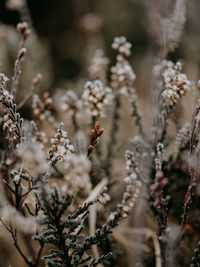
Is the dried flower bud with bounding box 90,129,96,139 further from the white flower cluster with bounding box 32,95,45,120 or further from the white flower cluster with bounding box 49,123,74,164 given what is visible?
the white flower cluster with bounding box 32,95,45,120

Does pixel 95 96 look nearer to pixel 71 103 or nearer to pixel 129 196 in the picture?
pixel 71 103

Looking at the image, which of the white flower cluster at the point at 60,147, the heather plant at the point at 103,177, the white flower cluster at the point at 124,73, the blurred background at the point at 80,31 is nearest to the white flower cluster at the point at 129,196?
the heather plant at the point at 103,177

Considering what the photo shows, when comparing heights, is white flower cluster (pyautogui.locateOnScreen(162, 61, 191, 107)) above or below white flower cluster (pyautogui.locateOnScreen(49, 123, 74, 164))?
above

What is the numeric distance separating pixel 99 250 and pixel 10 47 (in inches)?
39.4

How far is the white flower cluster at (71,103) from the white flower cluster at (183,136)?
0.84 ft

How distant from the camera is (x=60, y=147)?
18.0 inches

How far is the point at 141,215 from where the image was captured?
2.18 feet

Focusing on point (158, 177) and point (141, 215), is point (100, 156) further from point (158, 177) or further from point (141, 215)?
point (158, 177)

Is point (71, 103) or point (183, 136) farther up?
point (71, 103)

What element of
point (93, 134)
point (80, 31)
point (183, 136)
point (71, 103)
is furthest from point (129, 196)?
point (80, 31)

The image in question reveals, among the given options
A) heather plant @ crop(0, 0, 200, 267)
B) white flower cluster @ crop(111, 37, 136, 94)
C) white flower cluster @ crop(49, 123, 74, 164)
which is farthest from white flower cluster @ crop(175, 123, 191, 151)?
white flower cluster @ crop(49, 123, 74, 164)

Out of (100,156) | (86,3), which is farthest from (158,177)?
(86,3)

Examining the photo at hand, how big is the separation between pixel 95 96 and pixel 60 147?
0.57 feet

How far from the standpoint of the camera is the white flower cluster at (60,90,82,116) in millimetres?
690
